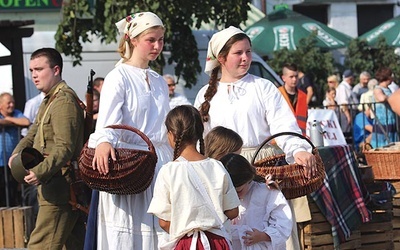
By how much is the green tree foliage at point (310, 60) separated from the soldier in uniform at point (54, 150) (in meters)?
14.8

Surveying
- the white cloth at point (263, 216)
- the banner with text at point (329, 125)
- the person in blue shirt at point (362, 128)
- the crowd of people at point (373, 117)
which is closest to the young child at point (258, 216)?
the white cloth at point (263, 216)

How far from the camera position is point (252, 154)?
6492mm

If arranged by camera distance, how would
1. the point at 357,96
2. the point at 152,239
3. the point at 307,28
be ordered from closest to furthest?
the point at 152,239
the point at 357,96
the point at 307,28

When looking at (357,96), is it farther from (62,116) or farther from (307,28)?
(62,116)

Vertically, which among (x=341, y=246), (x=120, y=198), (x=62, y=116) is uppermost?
(x=62, y=116)

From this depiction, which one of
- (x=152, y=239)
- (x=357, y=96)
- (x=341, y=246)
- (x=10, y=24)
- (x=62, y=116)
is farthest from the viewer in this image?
(x=357, y=96)

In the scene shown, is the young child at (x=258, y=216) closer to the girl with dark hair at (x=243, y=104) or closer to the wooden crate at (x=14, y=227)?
the girl with dark hair at (x=243, y=104)

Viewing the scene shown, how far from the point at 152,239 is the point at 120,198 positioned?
305mm

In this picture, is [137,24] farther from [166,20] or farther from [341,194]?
[166,20]

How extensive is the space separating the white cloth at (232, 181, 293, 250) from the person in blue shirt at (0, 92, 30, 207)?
6216 millimetres

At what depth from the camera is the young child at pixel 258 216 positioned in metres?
5.64

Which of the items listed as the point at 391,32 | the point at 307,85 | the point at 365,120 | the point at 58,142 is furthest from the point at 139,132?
the point at 391,32

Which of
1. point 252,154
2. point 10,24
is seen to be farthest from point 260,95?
point 10,24

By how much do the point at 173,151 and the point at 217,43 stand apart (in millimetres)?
855
